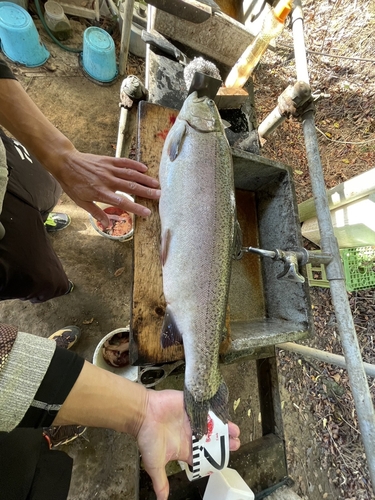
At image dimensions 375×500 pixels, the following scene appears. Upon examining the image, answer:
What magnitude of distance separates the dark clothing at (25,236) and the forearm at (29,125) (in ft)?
1.11

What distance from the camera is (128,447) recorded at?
253 cm

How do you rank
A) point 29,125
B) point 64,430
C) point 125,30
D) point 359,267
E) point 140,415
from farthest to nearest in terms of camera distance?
point 125,30 < point 359,267 < point 64,430 < point 29,125 < point 140,415

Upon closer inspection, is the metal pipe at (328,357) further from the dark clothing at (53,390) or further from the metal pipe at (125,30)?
the metal pipe at (125,30)

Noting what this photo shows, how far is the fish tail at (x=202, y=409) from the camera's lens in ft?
4.63

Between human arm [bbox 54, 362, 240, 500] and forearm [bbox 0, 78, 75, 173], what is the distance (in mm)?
1242

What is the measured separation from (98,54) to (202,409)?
4187 millimetres

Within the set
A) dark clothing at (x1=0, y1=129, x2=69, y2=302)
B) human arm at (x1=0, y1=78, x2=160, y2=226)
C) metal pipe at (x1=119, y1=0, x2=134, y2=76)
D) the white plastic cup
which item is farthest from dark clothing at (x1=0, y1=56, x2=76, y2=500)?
metal pipe at (x1=119, y1=0, x2=134, y2=76)

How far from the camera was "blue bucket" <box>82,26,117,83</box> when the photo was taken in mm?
3471

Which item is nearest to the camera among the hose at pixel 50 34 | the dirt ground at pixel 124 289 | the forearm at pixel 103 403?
the forearm at pixel 103 403

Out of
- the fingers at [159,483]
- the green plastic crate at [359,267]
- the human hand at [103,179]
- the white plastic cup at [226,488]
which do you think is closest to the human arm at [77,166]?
the human hand at [103,179]

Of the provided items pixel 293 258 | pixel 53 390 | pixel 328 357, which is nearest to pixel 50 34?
pixel 293 258

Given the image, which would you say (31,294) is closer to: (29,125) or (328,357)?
(29,125)

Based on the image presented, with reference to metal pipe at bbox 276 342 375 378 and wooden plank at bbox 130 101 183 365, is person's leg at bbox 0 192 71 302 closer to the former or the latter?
wooden plank at bbox 130 101 183 365

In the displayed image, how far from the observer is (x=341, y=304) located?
5.75 ft
